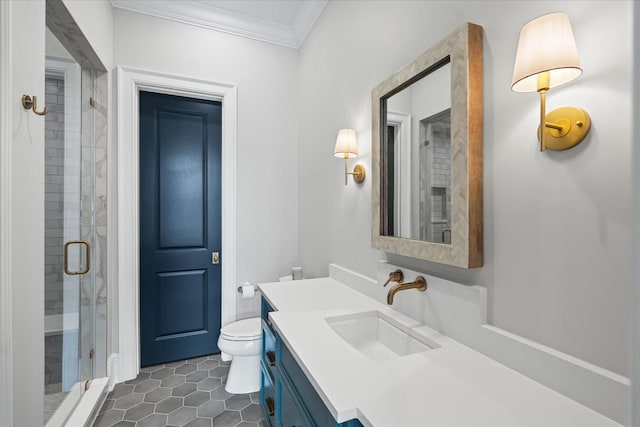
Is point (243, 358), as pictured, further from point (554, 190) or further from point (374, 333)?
point (554, 190)

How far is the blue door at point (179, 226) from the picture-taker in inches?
98.2

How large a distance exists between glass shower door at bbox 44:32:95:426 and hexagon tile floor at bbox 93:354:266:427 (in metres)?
0.24

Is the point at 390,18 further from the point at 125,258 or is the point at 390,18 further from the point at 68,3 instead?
the point at 125,258

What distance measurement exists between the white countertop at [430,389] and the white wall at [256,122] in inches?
62.1

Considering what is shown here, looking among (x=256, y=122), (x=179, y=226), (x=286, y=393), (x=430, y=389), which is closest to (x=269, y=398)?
(x=286, y=393)

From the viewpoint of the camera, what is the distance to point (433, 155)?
1.26 metres

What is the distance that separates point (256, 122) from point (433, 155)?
1867mm

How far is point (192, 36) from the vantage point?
2.54 meters

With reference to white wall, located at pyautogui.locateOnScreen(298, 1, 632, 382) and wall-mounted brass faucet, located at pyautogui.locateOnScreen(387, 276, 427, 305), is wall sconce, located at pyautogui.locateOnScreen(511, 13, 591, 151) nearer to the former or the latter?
white wall, located at pyautogui.locateOnScreen(298, 1, 632, 382)

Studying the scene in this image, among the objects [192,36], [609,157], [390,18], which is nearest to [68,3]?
[192,36]

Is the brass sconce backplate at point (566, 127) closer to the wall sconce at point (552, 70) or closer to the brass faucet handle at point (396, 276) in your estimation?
the wall sconce at point (552, 70)

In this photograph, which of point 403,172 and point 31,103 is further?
point 403,172

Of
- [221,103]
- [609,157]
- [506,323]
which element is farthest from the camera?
[221,103]

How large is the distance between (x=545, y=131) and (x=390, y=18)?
1024mm
